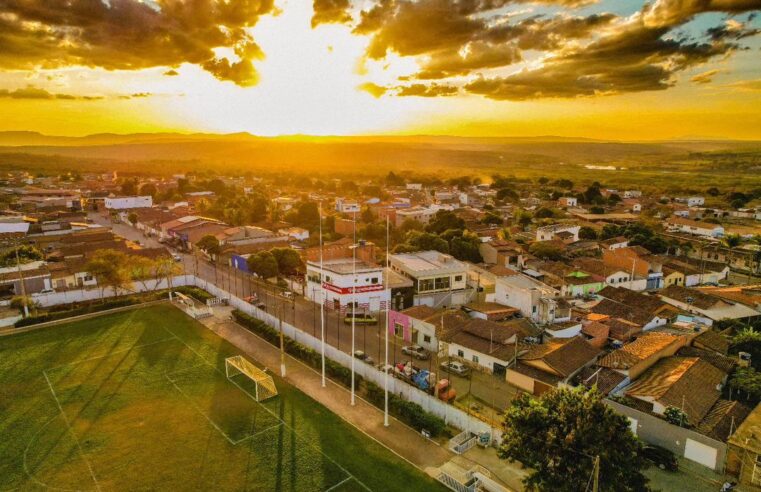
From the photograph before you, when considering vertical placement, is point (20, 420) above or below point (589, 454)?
below

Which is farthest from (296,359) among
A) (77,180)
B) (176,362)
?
(77,180)

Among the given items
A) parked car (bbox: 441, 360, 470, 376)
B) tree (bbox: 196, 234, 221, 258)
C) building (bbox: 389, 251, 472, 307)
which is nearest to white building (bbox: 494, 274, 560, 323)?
building (bbox: 389, 251, 472, 307)

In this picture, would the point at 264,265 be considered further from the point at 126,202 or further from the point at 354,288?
the point at 126,202

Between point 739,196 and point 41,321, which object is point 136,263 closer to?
point 41,321

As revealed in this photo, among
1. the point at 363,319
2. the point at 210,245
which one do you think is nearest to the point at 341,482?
the point at 363,319

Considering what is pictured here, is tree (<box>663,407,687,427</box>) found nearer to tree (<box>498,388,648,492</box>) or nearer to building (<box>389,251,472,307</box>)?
tree (<box>498,388,648,492</box>)
